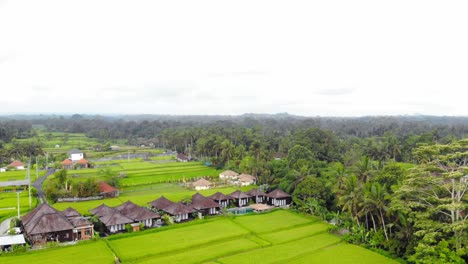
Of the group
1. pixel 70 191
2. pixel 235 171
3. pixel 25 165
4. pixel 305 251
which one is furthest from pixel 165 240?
pixel 25 165

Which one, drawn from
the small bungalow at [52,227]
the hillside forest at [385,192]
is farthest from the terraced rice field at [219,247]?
the hillside forest at [385,192]

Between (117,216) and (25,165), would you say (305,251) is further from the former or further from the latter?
(25,165)

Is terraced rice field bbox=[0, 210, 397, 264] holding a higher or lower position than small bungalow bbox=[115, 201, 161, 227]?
lower

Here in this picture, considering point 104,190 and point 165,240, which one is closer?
point 165,240

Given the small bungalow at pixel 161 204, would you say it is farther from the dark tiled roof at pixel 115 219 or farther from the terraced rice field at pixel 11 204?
the terraced rice field at pixel 11 204

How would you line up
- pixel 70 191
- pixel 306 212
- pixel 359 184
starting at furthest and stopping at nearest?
pixel 70 191 → pixel 306 212 → pixel 359 184

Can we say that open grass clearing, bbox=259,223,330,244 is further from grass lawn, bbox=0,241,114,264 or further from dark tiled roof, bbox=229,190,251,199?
grass lawn, bbox=0,241,114,264

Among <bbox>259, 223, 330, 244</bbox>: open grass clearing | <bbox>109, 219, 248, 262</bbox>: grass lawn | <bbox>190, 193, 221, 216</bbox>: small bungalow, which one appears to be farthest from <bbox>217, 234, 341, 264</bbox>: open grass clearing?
<bbox>190, 193, 221, 216</bbox>: small bungalow
